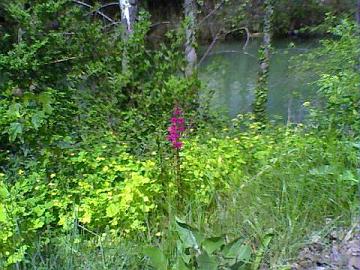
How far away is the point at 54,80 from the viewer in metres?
5.02

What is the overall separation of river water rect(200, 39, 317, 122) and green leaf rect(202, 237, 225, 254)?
3551mm

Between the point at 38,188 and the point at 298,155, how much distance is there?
167 centimetres

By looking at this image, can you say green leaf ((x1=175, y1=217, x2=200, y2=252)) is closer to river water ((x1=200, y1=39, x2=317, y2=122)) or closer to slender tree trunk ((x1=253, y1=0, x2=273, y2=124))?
river water ((x1=200, y1=39, x2=317, y2=122))

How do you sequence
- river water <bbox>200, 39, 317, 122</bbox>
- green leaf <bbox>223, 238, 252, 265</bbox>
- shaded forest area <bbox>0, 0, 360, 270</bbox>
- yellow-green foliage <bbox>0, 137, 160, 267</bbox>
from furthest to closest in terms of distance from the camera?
1. river water <bbox>200, 39, 317, 122</bbox>
2. yellow-green foliage <bbox>0, 137, 160, 267</bbox>
3. shaded forest area <bbox>0, 0, 360, 270</bbox>
4. green leaf <bbox>223, 238, 252, 265</bbox>

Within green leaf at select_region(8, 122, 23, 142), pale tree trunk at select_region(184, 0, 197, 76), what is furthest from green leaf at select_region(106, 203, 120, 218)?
pale tree trunk at select_region(184, 0, 197, 76)

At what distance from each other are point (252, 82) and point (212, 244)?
32.0 feet

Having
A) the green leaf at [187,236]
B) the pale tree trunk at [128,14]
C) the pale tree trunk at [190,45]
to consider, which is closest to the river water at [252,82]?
the pale tree trunk at [190,45]

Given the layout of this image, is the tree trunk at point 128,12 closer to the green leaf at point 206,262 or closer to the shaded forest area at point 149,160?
the shaded forest area at point 149,160

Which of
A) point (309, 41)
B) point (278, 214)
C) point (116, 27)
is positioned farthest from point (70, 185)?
point (309, 41)

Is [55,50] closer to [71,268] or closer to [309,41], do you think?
[71,268]

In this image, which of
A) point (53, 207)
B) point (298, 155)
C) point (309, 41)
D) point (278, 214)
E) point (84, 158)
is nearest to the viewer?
point (278, 214)

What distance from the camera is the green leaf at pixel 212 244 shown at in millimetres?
2201

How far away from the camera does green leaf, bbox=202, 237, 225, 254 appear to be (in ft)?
7.22

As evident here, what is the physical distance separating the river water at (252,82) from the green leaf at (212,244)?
11.7ft
